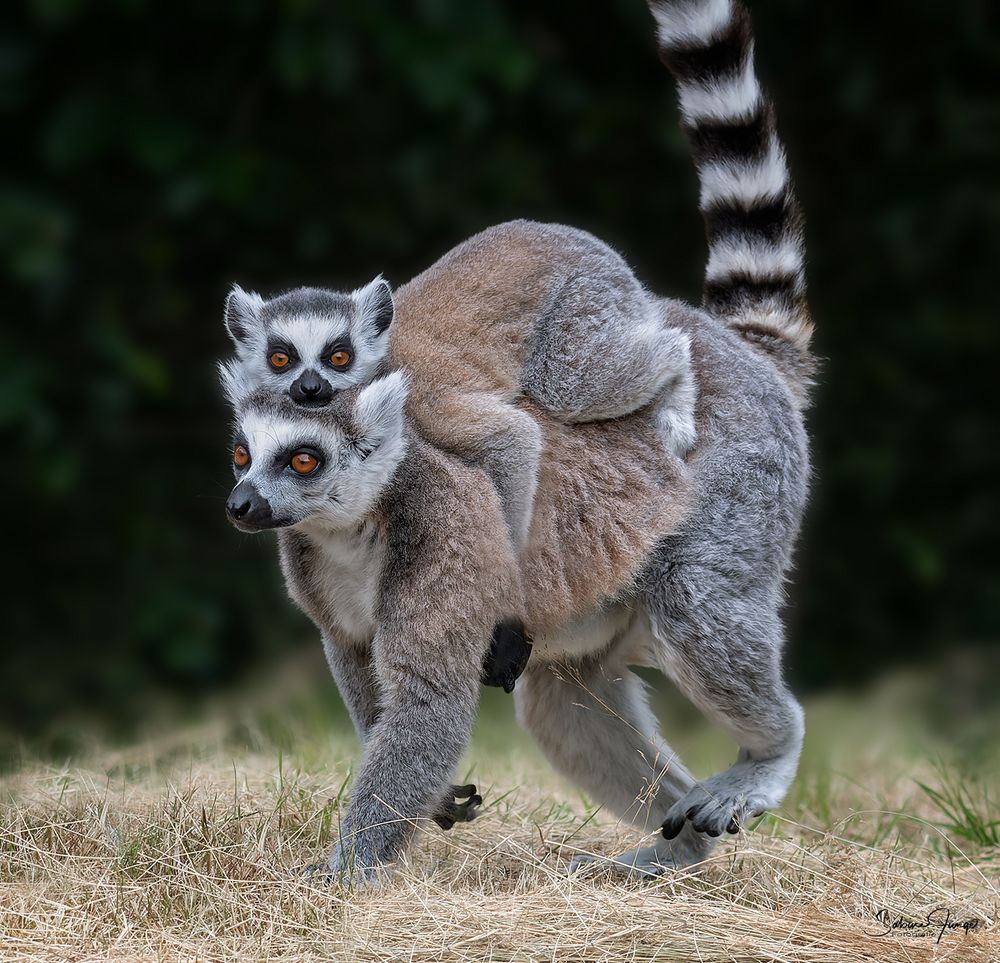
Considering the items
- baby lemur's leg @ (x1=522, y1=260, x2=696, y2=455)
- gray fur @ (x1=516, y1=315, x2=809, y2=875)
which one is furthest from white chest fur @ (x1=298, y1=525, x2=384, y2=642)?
baby lemur's leg @ (x1=522, y1=260, x2=696, y2=455)

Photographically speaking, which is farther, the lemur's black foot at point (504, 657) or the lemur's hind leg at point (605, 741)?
the lemur's hind leg at point (605, 741)

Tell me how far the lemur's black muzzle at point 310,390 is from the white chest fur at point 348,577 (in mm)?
402

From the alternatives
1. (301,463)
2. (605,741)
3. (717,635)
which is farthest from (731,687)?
(301,463)

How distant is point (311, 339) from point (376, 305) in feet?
0.75

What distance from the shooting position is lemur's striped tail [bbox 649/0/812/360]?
4848mm

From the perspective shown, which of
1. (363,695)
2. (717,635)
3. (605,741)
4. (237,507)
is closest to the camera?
(237,507)

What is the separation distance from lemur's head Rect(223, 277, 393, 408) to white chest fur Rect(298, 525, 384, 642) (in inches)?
16.7

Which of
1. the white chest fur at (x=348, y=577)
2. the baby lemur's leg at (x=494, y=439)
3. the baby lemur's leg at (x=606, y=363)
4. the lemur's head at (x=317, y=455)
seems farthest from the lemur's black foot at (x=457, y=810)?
the baby lemur's leg at (x=606, y=363)

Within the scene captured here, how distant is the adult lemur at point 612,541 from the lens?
3727 millimetres

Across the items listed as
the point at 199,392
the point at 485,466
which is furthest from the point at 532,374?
the point at 199,392

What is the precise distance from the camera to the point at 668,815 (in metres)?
4.21

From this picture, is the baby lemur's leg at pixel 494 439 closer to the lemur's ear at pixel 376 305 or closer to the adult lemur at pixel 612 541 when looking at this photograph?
the adult lemur at pixel 612 541

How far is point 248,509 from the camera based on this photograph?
3.53m

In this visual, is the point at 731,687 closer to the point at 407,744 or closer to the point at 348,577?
the point at 407,744
